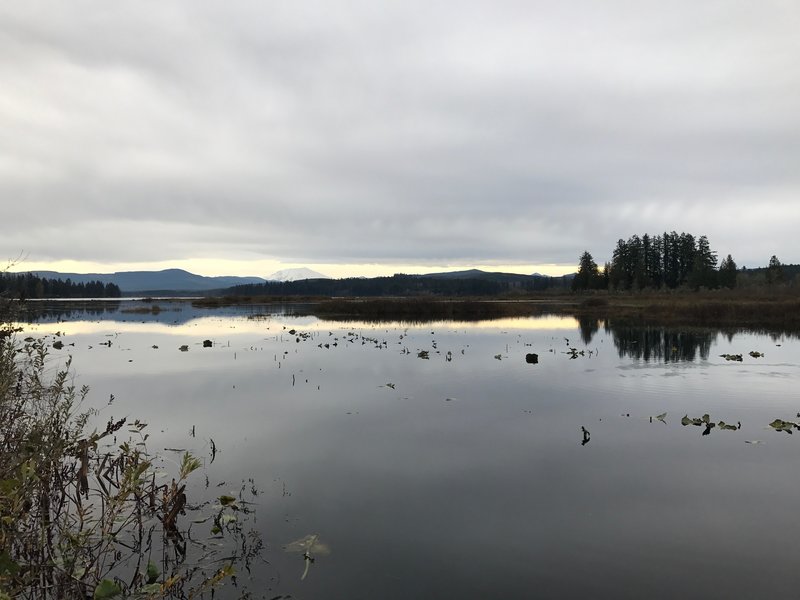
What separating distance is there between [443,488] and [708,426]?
9.85m

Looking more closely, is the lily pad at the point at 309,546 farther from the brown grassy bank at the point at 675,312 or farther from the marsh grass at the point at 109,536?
the brown grassy bank at the point at 675,312

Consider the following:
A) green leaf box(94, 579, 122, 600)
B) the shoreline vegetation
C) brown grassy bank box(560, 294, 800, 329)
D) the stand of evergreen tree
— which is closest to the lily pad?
green leaf box(94, 579, 122, 600)

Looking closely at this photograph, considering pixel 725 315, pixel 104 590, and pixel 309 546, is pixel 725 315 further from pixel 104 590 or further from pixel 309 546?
pixel 104 590

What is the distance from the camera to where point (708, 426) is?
15.2 metres

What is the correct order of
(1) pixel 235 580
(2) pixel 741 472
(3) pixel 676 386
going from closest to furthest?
(1) pixel 235 580
(2) pixel 741 472
(3) pixel 676 386

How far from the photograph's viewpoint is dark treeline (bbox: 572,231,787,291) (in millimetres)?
117150

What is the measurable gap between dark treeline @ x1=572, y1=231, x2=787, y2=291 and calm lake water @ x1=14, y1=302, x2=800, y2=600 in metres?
101

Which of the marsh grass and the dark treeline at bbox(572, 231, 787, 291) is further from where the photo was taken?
the dark treeline at bbox(572, 231, 787, 291)

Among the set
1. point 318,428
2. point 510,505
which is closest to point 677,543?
point 510,505

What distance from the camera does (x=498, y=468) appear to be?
11891 mm

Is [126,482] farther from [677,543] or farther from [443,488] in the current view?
[677,543]

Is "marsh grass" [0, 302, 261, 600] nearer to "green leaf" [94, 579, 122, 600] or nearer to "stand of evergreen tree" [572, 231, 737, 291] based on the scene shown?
"green leaf" [94, 579, 122, 600]

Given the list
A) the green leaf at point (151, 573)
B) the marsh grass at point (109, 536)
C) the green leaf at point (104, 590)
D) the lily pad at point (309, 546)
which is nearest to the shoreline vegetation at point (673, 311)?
the lily pad at point (309, 546)

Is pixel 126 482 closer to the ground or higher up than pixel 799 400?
higher up
